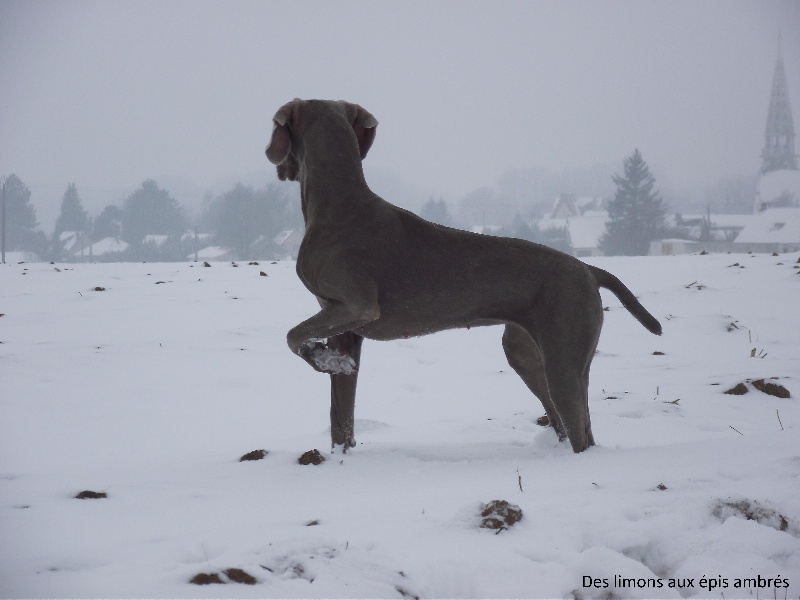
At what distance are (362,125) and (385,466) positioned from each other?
6.76 ft

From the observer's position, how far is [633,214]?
56812 millimetres

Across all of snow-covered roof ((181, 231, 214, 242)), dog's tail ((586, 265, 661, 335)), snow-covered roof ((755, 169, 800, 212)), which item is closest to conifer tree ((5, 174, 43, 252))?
snow-covered roof ((181, 231, 214, 242))

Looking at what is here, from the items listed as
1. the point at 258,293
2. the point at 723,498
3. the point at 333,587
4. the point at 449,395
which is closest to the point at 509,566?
the point at 333,587

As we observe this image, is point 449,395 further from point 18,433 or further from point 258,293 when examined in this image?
point 258,293

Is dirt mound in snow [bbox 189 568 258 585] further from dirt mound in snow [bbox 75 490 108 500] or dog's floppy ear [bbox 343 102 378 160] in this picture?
dog's floppy ear [bbox 343 102 378 160]

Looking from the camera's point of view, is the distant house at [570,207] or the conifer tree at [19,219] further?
the distant house at [570,207]

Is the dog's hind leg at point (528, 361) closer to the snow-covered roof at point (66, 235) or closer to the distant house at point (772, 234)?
the snow-covered roof at point (66, 235)

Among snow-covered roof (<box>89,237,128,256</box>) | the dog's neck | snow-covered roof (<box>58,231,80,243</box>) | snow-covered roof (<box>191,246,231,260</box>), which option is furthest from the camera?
snow-covered roof (<box>58,231,80,243</box>)

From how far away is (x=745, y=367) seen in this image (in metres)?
6.17

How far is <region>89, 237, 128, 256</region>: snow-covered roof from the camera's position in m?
48.1

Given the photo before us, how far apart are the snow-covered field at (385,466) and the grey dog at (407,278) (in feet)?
1.88

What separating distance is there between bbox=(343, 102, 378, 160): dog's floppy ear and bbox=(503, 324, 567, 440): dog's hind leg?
1431 millimetres

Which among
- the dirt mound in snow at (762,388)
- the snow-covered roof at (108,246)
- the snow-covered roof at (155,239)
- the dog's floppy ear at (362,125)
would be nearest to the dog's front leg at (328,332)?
the dog's floppy ear at (362,125)

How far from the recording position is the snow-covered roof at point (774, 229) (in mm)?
51000
